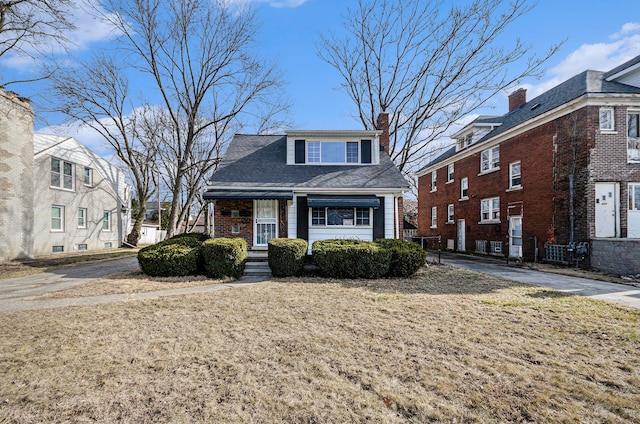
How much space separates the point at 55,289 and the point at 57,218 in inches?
519

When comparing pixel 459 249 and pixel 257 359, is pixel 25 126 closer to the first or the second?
pixel 257 359

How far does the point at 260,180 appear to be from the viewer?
1241 centimetres

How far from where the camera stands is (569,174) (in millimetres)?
12289

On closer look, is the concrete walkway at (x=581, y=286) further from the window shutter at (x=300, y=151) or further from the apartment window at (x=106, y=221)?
the apartment window at (x=106, y=221)

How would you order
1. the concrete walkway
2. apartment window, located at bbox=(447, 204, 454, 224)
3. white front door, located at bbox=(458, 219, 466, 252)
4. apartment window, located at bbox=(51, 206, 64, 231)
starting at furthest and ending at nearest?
apartment window, located at bbox=(447, 204, 454, 224)
white front door, located at bbox=(458, 219, 466, 252)
apartment window, located at bbox=(51, 206, 64, 231)
the concrete walkway

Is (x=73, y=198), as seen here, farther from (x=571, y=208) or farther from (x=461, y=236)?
(x=571, y=208)

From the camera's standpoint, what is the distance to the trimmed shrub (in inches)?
368

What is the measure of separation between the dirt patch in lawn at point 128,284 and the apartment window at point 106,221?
15.1m

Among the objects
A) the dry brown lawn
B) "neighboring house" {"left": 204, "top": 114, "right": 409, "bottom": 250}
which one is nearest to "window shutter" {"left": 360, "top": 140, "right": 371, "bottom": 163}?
"neighboring house" {"left": 204, "top": 114, "right": 409, "bottom": 250}

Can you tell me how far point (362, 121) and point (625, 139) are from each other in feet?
42.0

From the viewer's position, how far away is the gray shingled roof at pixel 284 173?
1216 centimetres

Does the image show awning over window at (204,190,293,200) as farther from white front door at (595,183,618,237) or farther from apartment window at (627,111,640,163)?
apartment window at (627,111,640,163)

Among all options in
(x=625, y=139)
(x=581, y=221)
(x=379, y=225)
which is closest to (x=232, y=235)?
(x=379, y=225)

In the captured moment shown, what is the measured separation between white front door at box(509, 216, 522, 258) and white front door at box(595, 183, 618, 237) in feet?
11.8
